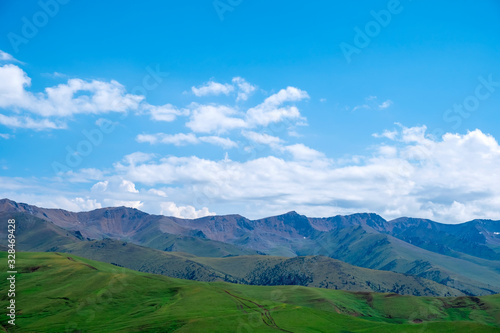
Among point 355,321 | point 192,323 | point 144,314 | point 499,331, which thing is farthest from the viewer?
point 144,314

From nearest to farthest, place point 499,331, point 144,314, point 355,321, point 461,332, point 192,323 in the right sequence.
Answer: point 499,331
point 461,332
point 192,323
point 355,321
point 144,314

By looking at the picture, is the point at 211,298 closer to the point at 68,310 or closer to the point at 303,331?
the point at 303,331

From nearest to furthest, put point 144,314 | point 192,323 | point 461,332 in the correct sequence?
1. point 461,332
2. point 192,323
3. point 144,314

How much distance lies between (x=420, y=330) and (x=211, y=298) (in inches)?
3948

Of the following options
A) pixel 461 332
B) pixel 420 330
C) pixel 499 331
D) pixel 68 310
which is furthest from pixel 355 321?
pixel 68 310

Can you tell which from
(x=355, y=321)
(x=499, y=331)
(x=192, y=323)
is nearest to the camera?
(x=499, y=331)

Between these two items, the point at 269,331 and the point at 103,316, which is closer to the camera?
the point at 269,331

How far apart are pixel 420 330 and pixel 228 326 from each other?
243 ft

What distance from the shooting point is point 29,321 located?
7259 inches

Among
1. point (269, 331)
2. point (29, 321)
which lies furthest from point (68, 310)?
point (269, 331)

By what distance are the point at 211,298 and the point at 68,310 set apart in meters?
74.8

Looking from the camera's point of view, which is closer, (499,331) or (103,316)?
(499,331)

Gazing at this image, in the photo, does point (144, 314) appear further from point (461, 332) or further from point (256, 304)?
point (461, 332)

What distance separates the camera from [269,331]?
146 meters
